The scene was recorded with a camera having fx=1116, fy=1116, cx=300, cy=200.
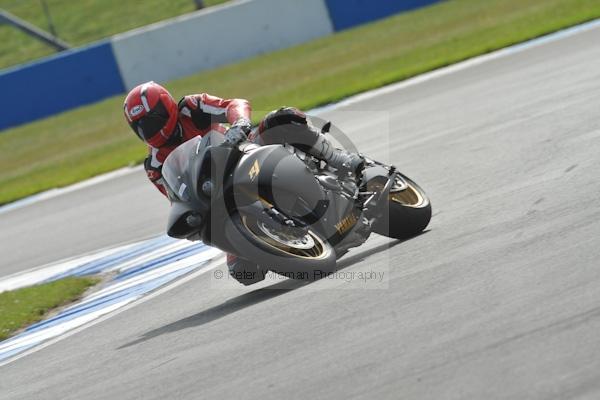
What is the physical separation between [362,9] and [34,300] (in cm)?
1758

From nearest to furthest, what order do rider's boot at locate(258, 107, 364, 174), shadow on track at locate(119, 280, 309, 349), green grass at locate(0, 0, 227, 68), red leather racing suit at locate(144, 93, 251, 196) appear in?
shadow on track at locate(119, 280, 309, 349), rider's boot at locate(258, 107, 364, 174), red leather racing suit at locate(144, 93, 251, 196), green grass at locate(0, 0, 227, 68)

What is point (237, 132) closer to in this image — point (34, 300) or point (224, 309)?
point (224, 309)

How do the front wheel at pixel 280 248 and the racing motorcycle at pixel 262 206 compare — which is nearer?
the front wheel at pixel 280 248

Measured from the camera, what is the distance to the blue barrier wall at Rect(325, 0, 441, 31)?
25.8 meters

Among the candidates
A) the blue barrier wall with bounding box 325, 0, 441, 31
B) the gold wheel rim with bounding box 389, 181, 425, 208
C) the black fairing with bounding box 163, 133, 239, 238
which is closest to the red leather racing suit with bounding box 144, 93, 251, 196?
the black fairing with bounding box 163, 133, 239, 238

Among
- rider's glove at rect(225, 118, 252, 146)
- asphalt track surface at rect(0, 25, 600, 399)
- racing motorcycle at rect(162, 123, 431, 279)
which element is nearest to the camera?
asphalt track surface at rect(0, 25, 600, 399)

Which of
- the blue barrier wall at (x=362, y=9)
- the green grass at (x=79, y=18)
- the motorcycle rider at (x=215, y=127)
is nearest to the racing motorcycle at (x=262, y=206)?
the motorcycle rider at (x=215, y=127)

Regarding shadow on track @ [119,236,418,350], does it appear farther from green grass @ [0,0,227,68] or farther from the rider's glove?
green grass @ [0,0,227,68]

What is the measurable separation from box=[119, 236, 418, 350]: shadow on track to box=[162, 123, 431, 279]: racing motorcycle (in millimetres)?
276

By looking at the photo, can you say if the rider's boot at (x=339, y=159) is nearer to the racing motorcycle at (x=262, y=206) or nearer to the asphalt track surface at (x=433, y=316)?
the racing motorcycle at (x=262, y=206)

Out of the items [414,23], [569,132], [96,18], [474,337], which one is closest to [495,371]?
[474,337]

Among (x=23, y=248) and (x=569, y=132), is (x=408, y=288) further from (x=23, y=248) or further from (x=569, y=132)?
(x=23, y=248)

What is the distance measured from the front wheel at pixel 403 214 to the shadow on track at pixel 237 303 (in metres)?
0.10

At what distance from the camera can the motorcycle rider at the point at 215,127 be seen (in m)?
7.00
